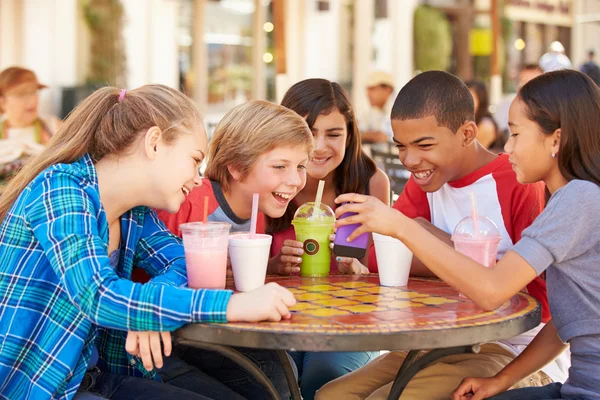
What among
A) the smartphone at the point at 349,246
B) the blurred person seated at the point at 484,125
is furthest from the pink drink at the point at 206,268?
the blurred person seated at the point at 484,125

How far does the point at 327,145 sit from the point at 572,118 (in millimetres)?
1271

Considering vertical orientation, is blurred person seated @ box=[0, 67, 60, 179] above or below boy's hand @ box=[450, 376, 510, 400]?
above

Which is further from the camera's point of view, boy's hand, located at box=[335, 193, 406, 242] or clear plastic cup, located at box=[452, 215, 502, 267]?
clear plastic cup, located at box=[452, 215, 502, 267]

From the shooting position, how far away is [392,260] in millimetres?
2131

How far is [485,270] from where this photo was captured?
1.81 m

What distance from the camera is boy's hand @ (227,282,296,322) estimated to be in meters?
1.66

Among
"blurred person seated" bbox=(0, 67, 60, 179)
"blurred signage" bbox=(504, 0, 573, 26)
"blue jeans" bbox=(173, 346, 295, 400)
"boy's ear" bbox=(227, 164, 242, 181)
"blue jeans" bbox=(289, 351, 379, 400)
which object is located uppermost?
"blurred signage" bbox=(504, 0, 573, 26)

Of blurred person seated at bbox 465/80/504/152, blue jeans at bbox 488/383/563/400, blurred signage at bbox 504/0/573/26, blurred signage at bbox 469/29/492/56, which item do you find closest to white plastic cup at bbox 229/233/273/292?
blue jeans at bbox 488/383/563/400

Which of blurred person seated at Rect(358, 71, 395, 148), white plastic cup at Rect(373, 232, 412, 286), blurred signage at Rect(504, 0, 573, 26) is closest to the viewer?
white plastic cup at Rect(373, 232, 412, 286)

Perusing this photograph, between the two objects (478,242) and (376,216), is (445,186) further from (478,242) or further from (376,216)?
(376,216)

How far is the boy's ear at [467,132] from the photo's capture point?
102 inches

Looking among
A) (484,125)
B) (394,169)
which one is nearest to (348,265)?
Answer: (394,169)

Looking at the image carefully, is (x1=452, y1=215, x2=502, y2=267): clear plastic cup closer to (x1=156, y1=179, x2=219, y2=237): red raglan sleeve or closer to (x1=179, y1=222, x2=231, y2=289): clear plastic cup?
(x1=179, y1=222, x2=231, y2=289): clear plastic cup

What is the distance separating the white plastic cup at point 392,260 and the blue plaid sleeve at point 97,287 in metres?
0.58
